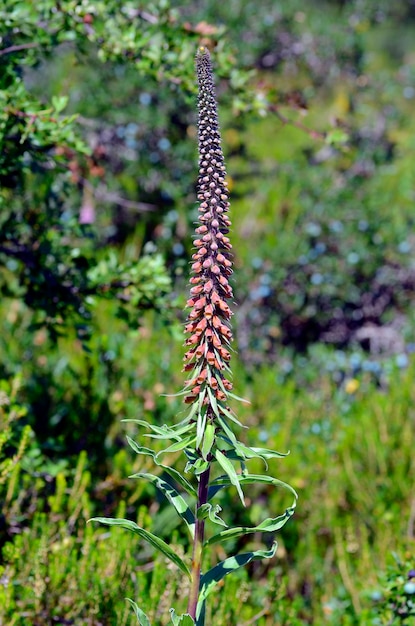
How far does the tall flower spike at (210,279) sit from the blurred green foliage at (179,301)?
0.91 metres

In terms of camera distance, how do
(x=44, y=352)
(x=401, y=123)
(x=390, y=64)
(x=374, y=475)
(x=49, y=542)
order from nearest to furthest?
(x=49, y=542) < (x=374, y=475) < (x=44, y=352) < (x=401, y=123) < (x=390, y=64)

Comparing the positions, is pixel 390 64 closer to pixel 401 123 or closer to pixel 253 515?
pixel 401 123

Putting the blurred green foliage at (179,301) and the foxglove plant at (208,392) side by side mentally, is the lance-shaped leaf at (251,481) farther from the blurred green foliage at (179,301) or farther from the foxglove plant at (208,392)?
the blurred green foliage at (179,301)

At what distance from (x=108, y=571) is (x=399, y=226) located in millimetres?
3599

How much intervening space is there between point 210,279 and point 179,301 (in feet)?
4.10

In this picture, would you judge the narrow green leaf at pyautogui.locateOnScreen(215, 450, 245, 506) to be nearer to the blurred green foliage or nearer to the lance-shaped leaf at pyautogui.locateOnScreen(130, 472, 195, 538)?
the lance-shaped leaf at pyautogui.locateOnScreen(130, 472, 195, 538)

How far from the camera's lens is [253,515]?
3.02 metres

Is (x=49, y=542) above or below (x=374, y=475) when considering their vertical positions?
below

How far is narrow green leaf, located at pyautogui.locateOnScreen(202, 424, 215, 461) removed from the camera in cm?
136

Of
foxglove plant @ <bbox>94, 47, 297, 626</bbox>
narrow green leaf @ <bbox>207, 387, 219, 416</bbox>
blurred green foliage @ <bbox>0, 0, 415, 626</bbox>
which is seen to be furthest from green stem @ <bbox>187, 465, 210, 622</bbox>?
blurred green foliage @ <bbox>0, 0, 415, 626</bbox>

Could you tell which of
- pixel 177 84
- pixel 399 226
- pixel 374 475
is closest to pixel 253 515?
pixel 374 475

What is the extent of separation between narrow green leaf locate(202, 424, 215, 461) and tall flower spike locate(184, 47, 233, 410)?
0.10ft

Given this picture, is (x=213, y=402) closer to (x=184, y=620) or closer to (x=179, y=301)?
(x=184, y=620)

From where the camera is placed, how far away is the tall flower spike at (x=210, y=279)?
137cm
